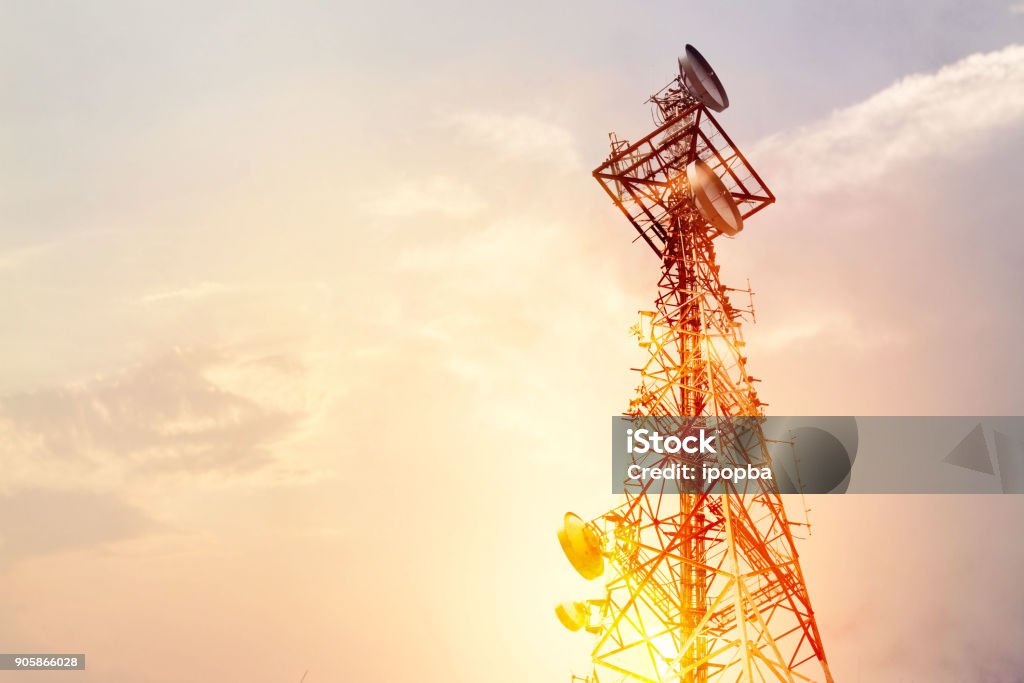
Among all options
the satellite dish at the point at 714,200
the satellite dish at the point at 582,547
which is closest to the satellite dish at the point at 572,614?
the satellite dish at the point at 582,547

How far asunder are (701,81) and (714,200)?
465 cm

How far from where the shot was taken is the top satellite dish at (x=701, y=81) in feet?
86.9

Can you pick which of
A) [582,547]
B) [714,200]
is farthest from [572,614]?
[714,200]

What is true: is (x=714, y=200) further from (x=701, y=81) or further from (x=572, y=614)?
(x=572, y=614)

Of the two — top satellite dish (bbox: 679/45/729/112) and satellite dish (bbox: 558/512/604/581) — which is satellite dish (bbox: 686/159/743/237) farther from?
satellite dish (bbox: 558/512/604/581)

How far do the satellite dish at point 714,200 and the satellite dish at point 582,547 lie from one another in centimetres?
1273

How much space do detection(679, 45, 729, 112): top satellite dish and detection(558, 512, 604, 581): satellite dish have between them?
16648mm

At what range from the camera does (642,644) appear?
21.2 meters

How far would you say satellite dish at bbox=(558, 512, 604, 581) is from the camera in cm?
2305

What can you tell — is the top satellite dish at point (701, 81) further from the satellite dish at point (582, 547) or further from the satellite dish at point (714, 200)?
the satellite dish at point (582, 547)

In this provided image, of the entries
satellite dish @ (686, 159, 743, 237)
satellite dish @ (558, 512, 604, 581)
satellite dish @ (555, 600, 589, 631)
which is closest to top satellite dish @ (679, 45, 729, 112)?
satellite dish @ (686, 159, 743, 237)

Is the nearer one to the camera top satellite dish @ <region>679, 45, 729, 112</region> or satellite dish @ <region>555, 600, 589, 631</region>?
satellite dish @ <region>555, 600, 589, 631</region>

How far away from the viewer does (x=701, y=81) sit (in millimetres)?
26578

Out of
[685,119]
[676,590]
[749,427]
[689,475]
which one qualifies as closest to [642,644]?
[676,590]
